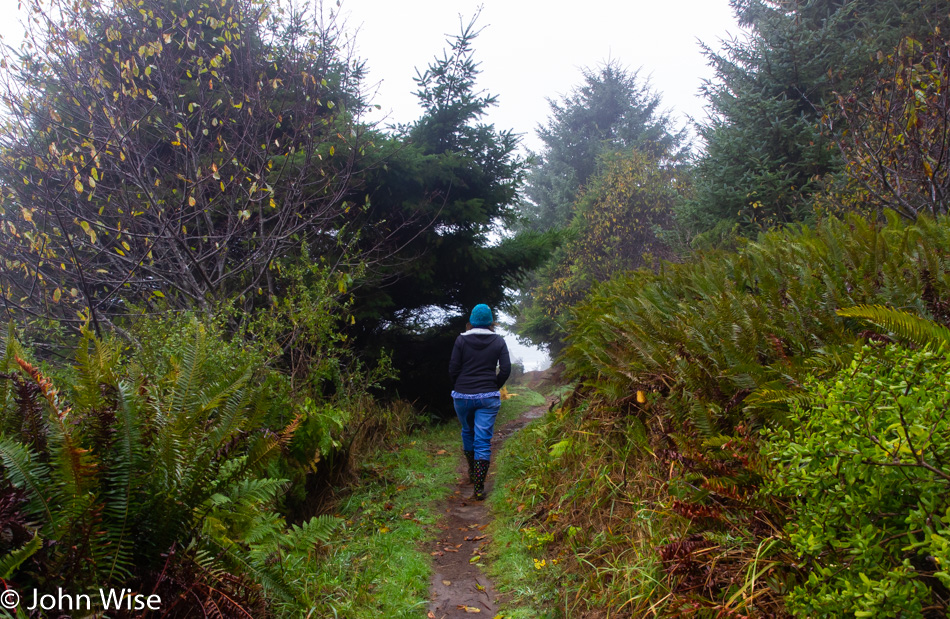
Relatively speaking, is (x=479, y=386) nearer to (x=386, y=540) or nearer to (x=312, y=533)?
(x=386, y=540)

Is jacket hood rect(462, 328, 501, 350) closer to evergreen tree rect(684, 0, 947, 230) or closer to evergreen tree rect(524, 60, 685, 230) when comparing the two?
evergreen tree rect(684, 0, 947, 230)

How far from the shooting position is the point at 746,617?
2.07 meters

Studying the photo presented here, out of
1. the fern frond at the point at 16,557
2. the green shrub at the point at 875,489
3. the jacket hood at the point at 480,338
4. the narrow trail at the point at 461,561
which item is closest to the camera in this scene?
the green shrub at the point at 875,489

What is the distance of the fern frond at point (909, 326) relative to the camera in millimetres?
2330

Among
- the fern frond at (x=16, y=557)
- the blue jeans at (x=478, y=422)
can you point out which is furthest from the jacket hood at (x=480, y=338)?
the fern frond at (x=16, y=557)

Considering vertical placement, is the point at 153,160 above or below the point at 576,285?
above

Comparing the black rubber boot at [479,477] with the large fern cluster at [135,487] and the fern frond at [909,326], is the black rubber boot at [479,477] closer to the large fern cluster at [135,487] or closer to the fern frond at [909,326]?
the large fern cluster at [135,487]

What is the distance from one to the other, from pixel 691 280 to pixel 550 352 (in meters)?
18.2

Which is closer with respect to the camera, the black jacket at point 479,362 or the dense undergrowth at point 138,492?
the dense undergrowth at point 138,492

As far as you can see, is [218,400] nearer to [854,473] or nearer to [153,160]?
[854,473]

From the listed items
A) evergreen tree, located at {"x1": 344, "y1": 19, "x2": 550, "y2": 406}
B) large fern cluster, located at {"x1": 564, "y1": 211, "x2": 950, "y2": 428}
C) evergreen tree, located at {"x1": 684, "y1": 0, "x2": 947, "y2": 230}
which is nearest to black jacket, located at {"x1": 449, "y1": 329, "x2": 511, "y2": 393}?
large fern cluster, located at {"x1": 564, "y1": 211, "x2": 950, "y2": 428}

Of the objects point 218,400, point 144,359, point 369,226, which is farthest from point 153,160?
point 218,400

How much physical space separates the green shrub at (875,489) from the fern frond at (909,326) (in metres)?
0.42

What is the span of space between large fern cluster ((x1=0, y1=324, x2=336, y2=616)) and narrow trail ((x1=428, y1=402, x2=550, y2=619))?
Answer: 4.13 ft
